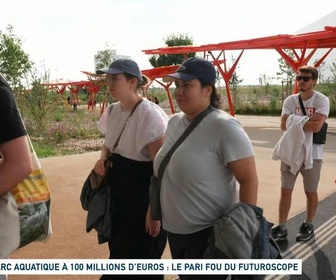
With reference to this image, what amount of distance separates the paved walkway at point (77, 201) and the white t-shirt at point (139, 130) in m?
1.19

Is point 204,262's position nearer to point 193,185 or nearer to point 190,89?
point 193,185

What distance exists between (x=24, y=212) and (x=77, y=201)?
3.93 metres

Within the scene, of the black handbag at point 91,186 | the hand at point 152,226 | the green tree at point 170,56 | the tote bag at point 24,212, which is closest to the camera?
the tote bag at point 24,212

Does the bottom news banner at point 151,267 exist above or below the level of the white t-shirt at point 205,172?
below

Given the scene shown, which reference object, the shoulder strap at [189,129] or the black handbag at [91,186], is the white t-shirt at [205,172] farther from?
the black handbag at [91,186]

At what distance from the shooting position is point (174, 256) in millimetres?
2139

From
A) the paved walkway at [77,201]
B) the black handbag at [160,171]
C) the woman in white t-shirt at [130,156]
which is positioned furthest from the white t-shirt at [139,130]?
the paved walkway at [77,201]

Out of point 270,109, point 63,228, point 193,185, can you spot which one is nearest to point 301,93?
point 193,185

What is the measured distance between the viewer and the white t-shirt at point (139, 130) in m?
2.47

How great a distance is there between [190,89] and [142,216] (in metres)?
1.03

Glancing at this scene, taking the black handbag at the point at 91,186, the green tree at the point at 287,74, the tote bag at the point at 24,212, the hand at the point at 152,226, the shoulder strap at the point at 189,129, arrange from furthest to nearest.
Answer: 1. the green tree at the point at 287,74
2. the black handbag at the point at 91,186
3. the hand at the point at 152,226
4. the shoulder strap at the point at 189,129
5. the tote bag at the point at 24,212

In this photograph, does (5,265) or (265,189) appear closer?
(5,265)

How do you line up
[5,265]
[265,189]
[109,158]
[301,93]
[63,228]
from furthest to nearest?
[265,189] < [63,228] < [301,93] < [109,158] < [5,265]

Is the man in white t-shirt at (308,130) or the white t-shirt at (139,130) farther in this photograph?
the man in white t-shirt at (308,130)
